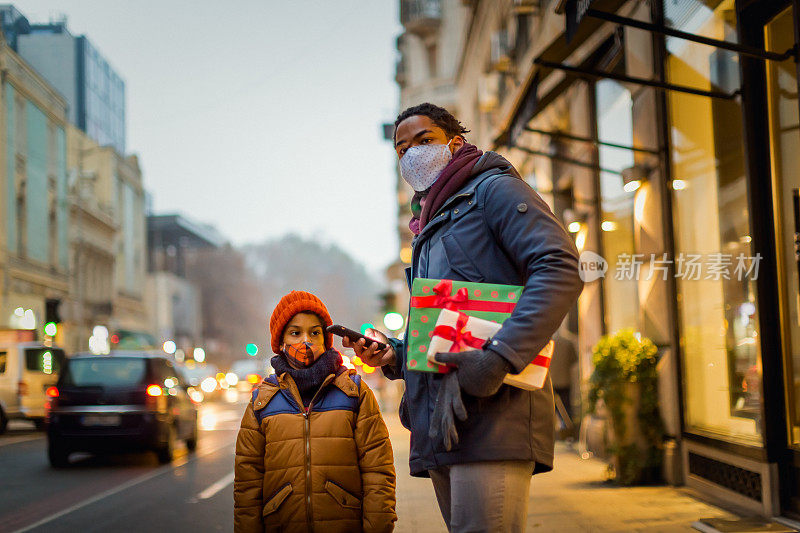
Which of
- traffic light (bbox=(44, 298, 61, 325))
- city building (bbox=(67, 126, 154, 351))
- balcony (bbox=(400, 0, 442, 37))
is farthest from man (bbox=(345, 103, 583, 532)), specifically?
balcony (bbox=(400, 0, 442, 37))

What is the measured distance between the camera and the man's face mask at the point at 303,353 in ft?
13.8

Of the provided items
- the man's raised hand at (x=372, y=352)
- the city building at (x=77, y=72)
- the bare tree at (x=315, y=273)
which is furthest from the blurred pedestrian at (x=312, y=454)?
the bare tree at (x=315, y=273)

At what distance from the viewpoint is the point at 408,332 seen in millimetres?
2598

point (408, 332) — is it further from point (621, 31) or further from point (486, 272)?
point (621, 31)

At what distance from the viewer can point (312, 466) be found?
13.0ft

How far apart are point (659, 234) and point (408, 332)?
7722 millimetres

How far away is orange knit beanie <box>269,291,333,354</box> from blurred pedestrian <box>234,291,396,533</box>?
0.14 meters

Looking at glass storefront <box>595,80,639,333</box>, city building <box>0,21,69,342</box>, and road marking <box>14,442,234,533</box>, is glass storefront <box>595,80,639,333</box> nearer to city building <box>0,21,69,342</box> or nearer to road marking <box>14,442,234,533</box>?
road marking <box>14,442,234,533</box>

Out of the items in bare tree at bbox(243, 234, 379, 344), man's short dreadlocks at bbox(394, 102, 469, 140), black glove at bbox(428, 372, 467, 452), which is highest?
bare tree at bbox(243, 234, 379, 344)

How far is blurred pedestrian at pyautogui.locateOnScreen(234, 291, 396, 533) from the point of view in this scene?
3916 millimetres

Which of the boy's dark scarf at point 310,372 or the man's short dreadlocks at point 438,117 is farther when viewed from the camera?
the boy's dark scarf at point 310,372

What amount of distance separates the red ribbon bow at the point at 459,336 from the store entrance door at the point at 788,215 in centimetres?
529

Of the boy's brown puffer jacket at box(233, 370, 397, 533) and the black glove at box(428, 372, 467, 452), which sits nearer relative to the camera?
the black glove at box(428, 372, 467, 452)

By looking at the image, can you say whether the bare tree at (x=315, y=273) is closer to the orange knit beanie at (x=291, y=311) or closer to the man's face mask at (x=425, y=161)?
the orange knit beanie at (x=291, y=311)
